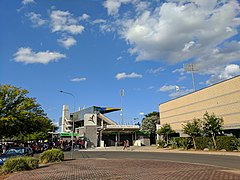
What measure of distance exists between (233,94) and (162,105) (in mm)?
22564

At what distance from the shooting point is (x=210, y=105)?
38.8m

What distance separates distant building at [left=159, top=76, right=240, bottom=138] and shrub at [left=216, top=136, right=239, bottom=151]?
3366 mm

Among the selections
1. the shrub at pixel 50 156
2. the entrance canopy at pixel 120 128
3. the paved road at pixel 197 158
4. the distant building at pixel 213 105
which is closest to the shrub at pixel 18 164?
the shrub at pixel 50 156

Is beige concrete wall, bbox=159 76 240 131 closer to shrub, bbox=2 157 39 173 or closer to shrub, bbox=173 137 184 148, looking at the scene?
shrub, bbox=173 137 184 148

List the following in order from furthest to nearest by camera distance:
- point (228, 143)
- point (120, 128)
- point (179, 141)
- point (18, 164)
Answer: point (120, 128) → point (179, 141) → point (228, 143) → point (18, 164)

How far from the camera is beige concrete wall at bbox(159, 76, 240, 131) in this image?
3362 centimetres

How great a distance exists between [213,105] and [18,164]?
30752 mm

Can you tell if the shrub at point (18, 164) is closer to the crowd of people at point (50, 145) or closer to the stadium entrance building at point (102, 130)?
the crowd of people at point (50, 145)

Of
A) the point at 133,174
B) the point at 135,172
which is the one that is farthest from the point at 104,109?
the point at 133,174

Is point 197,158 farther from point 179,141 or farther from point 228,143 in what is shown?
point 179,141

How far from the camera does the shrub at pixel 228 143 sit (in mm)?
29688

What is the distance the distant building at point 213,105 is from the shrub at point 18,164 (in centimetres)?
2674

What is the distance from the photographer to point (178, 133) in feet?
158

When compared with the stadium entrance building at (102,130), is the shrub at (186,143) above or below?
below
